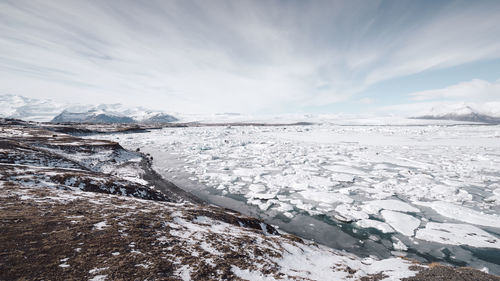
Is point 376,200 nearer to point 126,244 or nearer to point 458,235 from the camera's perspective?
point 458,235

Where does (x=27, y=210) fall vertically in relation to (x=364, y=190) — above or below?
above

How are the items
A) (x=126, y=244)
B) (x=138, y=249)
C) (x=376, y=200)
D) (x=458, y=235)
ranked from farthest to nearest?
(x=376, y=200)
(x=458, y=235)
(x=126, y=244)
(x=138, y=249)

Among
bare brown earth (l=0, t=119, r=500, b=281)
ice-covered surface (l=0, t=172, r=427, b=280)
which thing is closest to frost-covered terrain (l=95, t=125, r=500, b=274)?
bare brown earth (l=0, t=119, r=500, b=281)

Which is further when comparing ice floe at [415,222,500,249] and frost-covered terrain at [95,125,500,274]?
frost-covered terrain at [95,125,500,274]

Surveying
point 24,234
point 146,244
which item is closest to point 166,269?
point 146,244

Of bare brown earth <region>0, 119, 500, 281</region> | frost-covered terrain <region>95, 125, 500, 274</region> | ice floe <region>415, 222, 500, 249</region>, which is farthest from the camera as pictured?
frost-covered terrain <region>95, 125, 500, 274</region>

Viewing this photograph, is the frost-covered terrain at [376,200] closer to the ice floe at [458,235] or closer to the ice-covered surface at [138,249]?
the ice floe at [458,235]

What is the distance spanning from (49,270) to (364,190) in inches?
731

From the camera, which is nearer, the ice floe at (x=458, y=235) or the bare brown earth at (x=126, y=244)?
the bare brown earth at (x=126, y=244)

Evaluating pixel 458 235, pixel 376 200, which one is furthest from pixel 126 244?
pixel 376 200

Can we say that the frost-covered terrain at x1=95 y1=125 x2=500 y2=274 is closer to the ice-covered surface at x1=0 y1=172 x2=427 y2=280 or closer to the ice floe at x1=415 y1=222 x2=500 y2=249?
the ice floe at x1=415 y1=222 x2=500 y2=249

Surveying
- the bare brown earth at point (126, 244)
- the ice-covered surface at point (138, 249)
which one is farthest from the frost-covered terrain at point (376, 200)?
the ice-covered surface at point (138, 249)

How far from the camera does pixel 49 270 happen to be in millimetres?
4121

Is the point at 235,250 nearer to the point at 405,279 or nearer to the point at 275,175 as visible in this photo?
the point at 405,279
